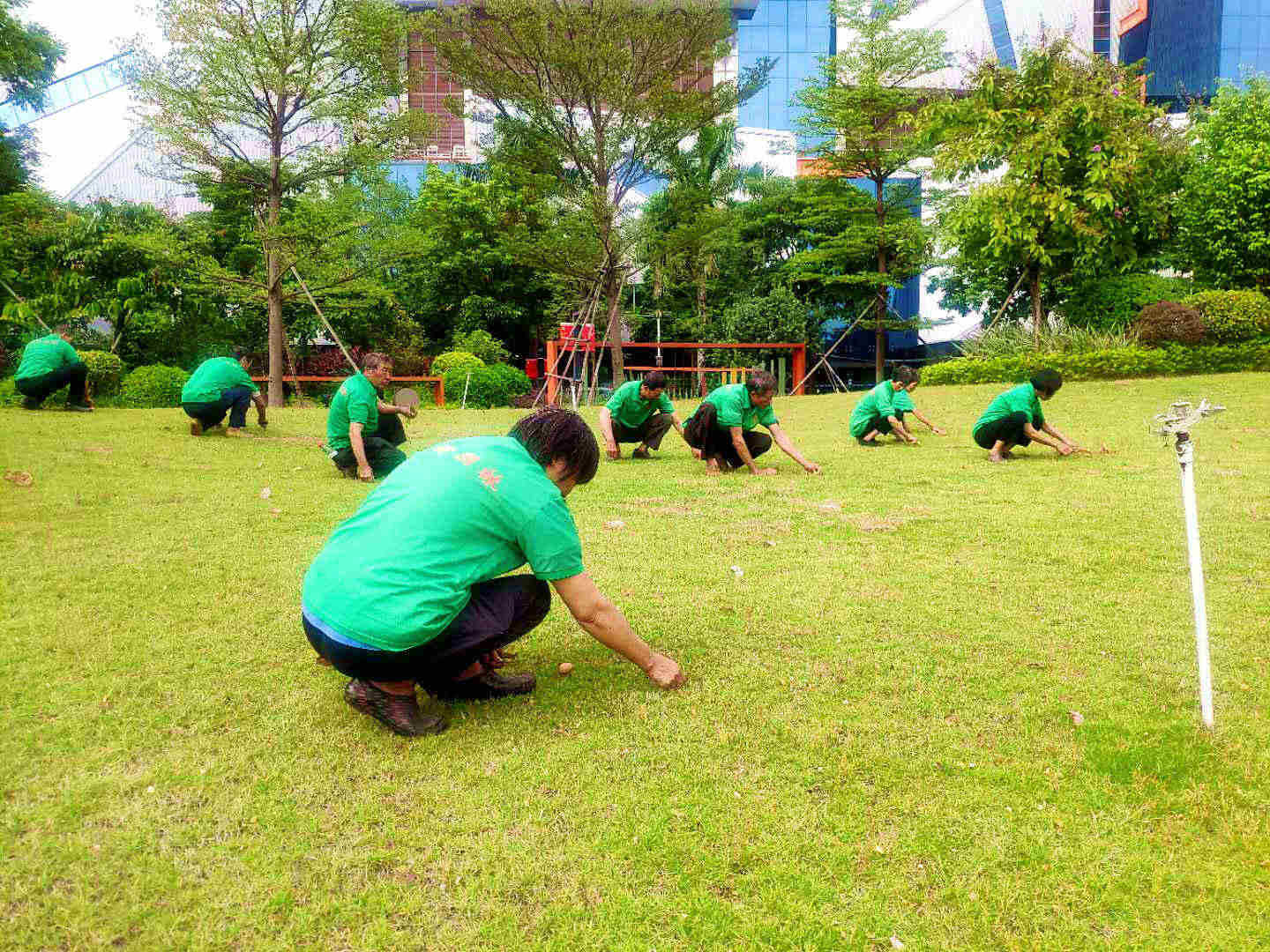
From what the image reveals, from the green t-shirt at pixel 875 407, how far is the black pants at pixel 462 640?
840 centimetres

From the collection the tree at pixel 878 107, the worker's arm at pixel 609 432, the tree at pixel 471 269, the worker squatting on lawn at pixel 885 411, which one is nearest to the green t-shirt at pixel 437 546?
the worker's arm at pixel 609 432

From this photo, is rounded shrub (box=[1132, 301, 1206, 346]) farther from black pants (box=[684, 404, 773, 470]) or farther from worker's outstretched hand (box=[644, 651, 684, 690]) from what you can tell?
worker's outstretched hand (box=[644, 651, 684, 690])

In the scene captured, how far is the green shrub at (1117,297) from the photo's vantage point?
17594 millimetres

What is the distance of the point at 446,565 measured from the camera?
9.32ft

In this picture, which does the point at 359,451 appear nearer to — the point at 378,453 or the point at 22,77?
the point at 378,453

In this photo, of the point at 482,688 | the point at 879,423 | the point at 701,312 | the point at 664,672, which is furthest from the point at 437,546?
the point at 701,312

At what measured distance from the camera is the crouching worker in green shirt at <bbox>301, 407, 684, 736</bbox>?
281 centimetres

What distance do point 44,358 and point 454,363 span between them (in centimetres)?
897

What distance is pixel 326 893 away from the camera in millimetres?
2258

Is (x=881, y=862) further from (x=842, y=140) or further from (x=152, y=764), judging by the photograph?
(x=842, y=140)

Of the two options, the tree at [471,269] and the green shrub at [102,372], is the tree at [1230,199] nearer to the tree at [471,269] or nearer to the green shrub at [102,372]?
the tree at [471,269]

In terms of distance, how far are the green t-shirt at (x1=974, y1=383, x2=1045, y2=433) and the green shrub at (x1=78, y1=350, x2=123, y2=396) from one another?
51.4ft

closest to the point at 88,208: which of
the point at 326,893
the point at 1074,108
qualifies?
the point at 1074,108

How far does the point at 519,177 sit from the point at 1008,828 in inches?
893
